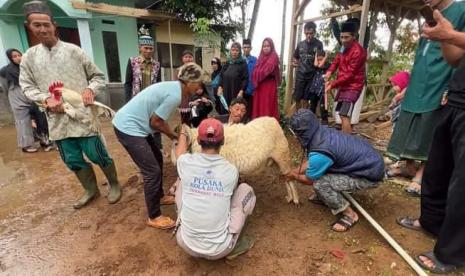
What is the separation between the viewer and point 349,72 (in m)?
4.23

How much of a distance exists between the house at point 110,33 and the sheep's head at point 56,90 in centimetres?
496

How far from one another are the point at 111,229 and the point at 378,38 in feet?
36.7

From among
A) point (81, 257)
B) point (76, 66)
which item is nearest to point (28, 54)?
point (76, 66)

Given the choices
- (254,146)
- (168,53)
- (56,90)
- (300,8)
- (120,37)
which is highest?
(300,8)

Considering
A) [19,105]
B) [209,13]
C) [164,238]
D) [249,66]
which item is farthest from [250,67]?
[209,13]

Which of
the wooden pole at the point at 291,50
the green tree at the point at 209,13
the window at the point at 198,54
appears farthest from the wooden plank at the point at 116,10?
the wooden pole at the point at 291,50

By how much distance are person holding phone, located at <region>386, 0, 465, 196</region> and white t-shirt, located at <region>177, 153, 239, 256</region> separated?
2316 mm

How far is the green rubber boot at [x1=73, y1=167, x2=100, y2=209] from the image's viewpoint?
10.9ft

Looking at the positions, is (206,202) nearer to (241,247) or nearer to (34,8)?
(241,247)

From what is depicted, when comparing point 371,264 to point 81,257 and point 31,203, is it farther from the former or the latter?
point 31,203

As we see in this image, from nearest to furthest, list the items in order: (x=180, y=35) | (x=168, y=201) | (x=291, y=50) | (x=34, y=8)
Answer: (x=34, y=8), (x=168, y=201), (x=291, y=50), (x=180, y=35)

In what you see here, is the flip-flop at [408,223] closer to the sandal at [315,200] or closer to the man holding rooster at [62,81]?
the sandal at [315,200]

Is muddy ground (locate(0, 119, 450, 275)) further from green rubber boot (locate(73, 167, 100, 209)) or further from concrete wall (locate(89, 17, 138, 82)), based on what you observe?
concrete wall (locate(89, 17, 138, 82))

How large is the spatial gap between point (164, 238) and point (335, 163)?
6.06ft
